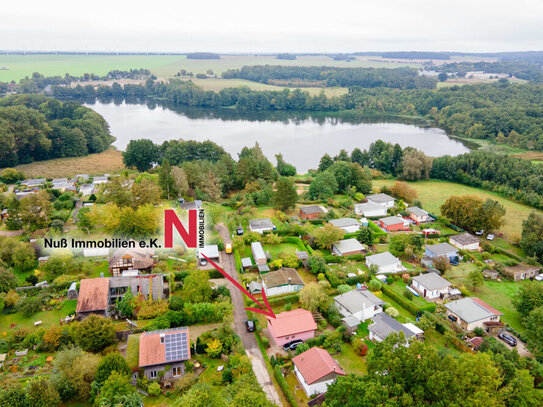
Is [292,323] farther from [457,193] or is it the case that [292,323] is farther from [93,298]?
[457,193]

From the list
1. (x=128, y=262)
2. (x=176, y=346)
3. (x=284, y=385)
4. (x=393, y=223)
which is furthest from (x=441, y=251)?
(x=128, y=262)

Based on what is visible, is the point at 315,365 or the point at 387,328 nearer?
the point at 315,365

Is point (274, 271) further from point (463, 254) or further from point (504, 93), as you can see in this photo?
point (504, 93)

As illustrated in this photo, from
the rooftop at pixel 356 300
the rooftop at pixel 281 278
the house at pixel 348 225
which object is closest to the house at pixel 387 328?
the rooftop at pixel 356 300

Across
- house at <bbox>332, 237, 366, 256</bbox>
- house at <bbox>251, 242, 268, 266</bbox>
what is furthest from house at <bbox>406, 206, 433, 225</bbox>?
house at <bbox>251, 242, 268, 266</bbox>

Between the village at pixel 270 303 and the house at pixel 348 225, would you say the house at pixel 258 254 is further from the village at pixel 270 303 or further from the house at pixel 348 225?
the house at pixel 348 225
